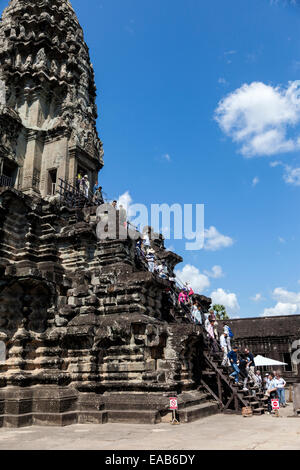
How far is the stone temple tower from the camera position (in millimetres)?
17594

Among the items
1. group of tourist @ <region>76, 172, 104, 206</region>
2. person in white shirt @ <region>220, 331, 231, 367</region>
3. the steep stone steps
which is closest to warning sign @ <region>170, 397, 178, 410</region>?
the steep stone steps

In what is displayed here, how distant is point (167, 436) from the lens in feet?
28.7

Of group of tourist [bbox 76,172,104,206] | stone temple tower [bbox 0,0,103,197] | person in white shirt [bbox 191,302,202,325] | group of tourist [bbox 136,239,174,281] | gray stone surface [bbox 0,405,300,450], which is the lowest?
gray stone surface [bbox 0,405,300,450]

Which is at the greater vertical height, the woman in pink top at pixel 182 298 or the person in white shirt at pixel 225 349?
the woman in pink top at pixel 182 298

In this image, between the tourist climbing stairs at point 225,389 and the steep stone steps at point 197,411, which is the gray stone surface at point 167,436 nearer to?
the steep stone steps at point 197,411

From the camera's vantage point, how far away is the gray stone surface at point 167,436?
7.57m

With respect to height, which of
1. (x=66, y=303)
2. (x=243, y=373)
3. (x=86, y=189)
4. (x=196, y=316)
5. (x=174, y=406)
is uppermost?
(x=86, y=189)

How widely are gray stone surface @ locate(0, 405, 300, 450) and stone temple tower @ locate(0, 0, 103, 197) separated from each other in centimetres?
1054

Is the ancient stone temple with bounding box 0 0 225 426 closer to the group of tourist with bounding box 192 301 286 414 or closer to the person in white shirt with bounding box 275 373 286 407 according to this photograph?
the group of tourist with bounding box 192 301 286 414

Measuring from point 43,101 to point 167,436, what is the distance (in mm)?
15631

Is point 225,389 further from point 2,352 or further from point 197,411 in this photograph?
point 2,352

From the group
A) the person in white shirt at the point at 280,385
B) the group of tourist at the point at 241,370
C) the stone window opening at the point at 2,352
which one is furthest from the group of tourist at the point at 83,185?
the person in white shirt at the point at 280,385

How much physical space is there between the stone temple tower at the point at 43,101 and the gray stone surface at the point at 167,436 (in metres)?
10.5

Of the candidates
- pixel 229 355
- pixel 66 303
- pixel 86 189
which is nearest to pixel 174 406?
pixel 229 355
